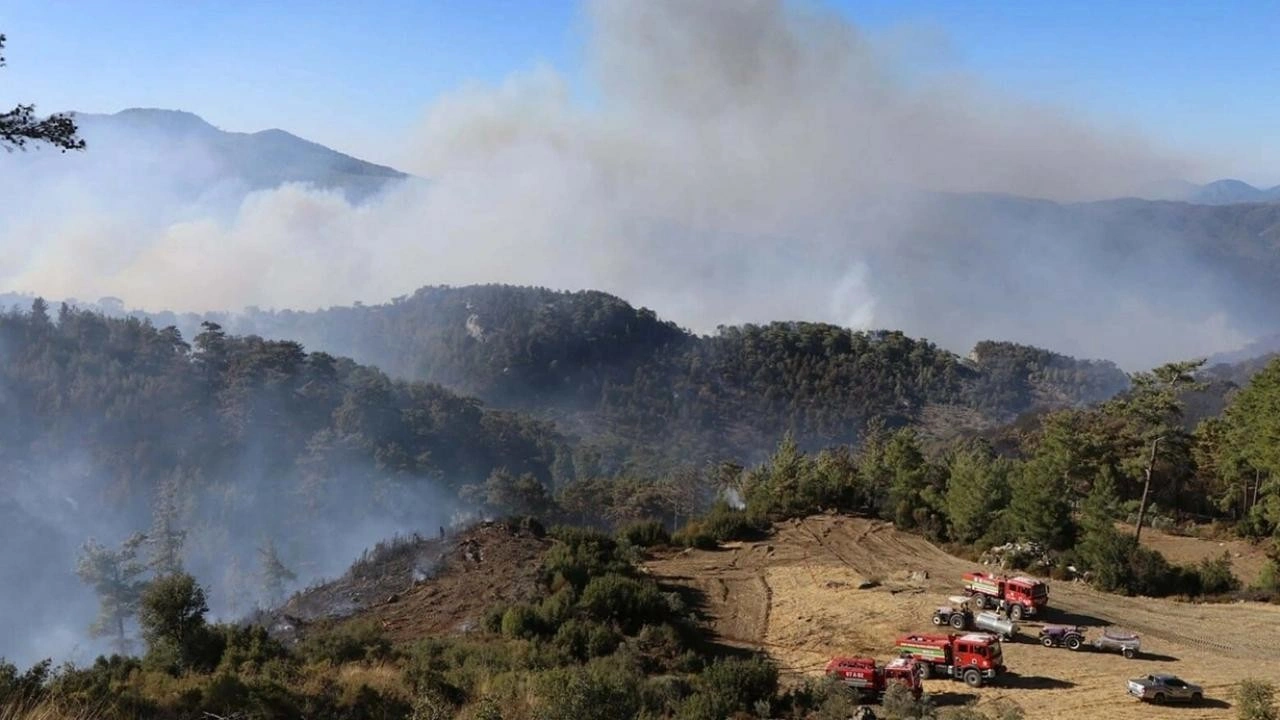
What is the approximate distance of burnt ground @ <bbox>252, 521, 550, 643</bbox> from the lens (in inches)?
963

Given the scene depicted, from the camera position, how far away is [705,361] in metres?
152

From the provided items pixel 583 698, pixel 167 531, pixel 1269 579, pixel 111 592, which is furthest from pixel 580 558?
pixel 167 531

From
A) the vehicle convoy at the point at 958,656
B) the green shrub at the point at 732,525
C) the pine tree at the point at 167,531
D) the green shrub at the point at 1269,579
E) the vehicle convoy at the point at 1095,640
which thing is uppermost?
the green shrub at the point at 1269,579

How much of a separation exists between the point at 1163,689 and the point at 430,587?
20353mm

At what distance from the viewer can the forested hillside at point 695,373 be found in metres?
134

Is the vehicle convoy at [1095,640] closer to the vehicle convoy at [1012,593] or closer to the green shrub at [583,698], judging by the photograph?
the vehicle convoy at [1012,593]

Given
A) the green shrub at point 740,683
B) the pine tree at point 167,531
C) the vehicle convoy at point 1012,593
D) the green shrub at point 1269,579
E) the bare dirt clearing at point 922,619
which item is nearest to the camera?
the green shrub at point 740,683

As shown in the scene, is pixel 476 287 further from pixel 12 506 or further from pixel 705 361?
pixel 12 506

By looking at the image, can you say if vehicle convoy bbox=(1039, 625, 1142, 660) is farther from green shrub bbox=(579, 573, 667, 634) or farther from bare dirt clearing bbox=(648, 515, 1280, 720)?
green shrub bbox=(579, 573, 667, 634)

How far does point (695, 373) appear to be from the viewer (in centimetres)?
14925

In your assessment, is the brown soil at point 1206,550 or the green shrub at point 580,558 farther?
the brown soil at point 1206,550

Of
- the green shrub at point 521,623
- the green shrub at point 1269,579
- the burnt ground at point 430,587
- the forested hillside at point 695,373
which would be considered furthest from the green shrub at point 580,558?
the forested hillside at point 695,373

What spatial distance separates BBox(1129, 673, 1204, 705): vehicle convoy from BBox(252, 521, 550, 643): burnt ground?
597 inches

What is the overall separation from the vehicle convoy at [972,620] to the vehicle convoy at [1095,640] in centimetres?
88
